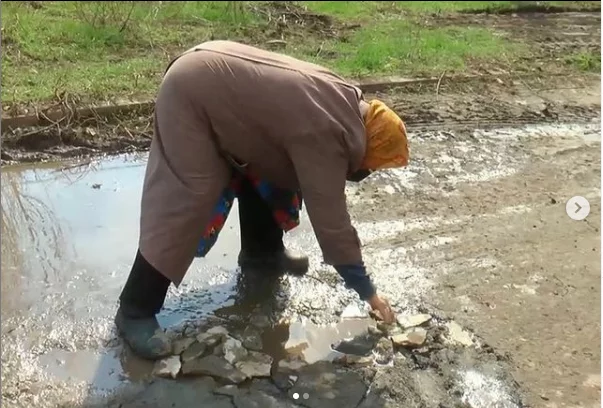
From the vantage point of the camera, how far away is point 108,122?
16.9 feet

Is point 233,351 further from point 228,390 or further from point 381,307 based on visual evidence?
point 381,307

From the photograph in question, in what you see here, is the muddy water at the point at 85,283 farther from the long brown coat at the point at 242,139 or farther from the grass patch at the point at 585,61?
the grass patch at the point at 585,61

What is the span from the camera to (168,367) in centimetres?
314

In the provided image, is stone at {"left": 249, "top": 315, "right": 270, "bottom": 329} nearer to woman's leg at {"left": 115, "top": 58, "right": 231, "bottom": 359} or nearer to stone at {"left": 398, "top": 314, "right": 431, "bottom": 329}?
woman's leg at {"left": 115, "top": 58, "right": 231, "bottom": 359}

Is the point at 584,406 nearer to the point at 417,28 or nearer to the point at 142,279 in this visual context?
the point at 142,279

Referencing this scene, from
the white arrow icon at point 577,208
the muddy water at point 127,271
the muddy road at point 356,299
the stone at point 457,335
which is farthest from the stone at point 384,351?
the white arrow icon at point 577,208

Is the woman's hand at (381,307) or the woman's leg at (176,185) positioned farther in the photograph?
the woman's hand at (381,307)

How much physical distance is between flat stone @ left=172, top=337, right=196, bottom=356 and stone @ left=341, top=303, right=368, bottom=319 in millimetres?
690

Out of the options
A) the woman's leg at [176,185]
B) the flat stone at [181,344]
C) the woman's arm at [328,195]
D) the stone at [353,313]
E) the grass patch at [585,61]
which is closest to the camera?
the woman's arm at [328,195]

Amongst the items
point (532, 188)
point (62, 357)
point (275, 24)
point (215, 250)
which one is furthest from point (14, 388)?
point (275, 24)

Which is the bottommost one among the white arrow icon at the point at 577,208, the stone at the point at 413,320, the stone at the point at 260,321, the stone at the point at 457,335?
the stone at the point at 457,335

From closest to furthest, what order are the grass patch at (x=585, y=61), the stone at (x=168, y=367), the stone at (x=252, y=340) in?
1. the stone at (x=168, y=367)
2. the stone at (x=252, y=340)
3. the grass patch at (x=585, y=61)

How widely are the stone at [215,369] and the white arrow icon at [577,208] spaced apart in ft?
7.68

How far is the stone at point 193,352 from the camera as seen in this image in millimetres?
3191
